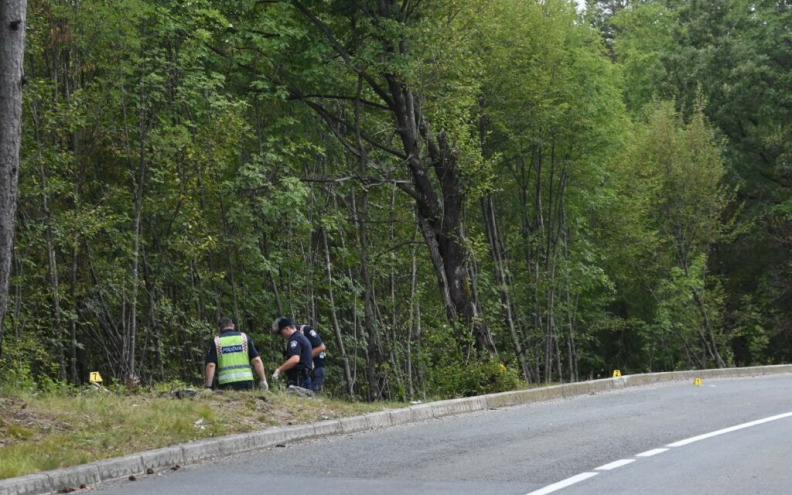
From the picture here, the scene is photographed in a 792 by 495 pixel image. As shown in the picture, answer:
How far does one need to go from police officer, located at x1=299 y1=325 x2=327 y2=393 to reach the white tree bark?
22.5ft

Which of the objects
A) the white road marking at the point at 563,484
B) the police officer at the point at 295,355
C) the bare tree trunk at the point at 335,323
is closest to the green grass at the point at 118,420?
the police officer at the point at 295,355

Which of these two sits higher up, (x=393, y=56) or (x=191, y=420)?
(x=393, y=56)

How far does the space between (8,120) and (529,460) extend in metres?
6.24

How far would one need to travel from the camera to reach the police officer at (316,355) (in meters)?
18.0

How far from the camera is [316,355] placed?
18156 mm

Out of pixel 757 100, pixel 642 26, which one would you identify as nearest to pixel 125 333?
pixel 757 100

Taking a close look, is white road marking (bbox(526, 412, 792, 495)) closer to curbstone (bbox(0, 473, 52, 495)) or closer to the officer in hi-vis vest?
curbstone (bbox(0, 473, 52, 495))

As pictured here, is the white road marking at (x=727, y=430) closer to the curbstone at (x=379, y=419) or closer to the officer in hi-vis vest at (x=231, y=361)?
the curbstone at (x=379, y=419)

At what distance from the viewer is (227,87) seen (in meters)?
23.2

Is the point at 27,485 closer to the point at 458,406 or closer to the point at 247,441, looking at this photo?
the point at 247,441

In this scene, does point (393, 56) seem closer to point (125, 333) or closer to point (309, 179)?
point (309, 179)

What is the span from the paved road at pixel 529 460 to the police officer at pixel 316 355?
2.86 metres

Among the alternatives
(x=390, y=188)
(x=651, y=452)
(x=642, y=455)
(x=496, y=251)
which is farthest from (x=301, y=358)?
(x=496, y=251)

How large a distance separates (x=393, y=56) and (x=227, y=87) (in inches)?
162
